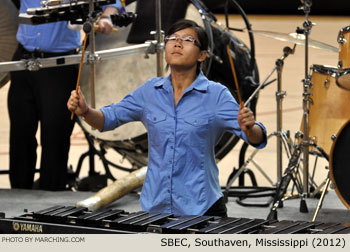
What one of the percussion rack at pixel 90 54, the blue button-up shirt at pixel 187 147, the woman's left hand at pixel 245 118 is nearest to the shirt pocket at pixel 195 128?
the blue button-up shirt at pixel 187 147

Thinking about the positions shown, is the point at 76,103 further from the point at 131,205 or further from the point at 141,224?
the point at 131,205

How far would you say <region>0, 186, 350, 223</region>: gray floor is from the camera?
18.6ft

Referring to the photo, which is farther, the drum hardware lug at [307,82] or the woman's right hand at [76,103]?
the drum hardware lug at [307,82]

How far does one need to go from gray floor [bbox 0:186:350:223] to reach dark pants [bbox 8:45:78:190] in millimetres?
153

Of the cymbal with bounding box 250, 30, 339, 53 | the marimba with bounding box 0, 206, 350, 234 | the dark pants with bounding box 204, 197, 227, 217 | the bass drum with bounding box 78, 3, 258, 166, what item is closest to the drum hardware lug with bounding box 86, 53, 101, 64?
the bass drum with bounding box 78, 3, 258, 166

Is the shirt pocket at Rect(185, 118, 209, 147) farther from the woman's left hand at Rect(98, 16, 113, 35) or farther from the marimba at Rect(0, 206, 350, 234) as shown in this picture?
the woman's left hand at Rect(98, 16, 113, 35)

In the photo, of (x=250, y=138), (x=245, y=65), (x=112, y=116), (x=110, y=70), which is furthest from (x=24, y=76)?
(x=250, y=138)

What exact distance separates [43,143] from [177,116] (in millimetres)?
2233

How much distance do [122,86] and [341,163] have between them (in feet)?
6.07

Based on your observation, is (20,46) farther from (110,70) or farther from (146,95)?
(146,95)

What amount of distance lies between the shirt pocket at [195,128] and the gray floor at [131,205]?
165 cm

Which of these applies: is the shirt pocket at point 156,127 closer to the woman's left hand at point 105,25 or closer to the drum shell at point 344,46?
the woman's left hand at point 105,25

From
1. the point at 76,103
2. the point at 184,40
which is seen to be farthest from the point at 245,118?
the point at 76,103

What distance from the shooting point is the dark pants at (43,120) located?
5.99m
